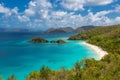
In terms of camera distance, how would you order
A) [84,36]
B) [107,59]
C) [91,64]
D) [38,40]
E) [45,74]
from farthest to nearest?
[84,36]
[38,40]
[107,59]
[91,64]
[45,74]

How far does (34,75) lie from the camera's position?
40.2 metres

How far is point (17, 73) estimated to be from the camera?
187 feet

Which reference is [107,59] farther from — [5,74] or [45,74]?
[5,74]

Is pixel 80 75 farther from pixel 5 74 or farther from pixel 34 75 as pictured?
pixel 5 74

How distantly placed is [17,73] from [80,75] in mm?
27385

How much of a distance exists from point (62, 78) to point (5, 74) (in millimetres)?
26271

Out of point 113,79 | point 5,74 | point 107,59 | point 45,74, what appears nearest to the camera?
point 113,79

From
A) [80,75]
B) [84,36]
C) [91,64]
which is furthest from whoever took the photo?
[84,36]

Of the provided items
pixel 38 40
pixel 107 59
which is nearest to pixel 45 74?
pixel 107 59

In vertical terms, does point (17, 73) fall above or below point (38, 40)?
below

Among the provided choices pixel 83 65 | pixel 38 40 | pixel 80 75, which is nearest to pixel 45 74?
pixel 80 75

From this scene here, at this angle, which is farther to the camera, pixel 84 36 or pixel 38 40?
pixel 84 36

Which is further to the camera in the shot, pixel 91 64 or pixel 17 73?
pixel 17 73

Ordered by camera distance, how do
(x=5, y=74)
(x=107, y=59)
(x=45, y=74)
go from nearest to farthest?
(x=45, y=74)
(x=107, y=59)
(x=5, y=74)
